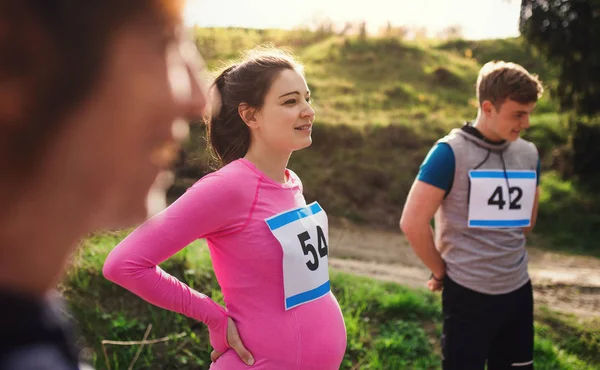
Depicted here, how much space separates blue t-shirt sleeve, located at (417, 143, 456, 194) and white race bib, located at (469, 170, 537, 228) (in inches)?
4.5

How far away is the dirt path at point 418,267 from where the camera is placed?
275 inches

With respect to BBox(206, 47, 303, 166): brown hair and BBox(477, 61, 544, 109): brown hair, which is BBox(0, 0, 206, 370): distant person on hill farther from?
BBox(477, 61, 544, 109): brown hair

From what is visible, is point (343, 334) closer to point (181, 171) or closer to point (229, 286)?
point (229, 286)

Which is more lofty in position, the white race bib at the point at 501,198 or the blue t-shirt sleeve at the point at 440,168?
the blue t-shirt sleeve at the point at 440,168

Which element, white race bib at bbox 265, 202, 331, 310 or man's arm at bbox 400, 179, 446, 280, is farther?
man's arm at bbox 400, 179, 446, 280

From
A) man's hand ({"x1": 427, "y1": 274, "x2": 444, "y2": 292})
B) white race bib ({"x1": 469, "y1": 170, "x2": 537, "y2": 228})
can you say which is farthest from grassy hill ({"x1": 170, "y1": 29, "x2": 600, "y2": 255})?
white race bib ({"x1": 469, "y1": 170, "x2": 537, "y2": 228})

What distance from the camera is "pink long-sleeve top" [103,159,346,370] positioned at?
2127 millimetres

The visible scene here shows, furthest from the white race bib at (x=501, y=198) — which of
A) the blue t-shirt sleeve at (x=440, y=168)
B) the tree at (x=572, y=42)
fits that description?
the tree at (x=572, y=42)

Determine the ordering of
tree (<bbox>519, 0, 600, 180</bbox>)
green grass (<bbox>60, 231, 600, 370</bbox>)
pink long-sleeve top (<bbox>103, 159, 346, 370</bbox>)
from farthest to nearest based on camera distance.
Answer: tree (<bbox>519, 0, 600, 180</bbox>)
green grass (<bbox>60, 231, 600, 370</bbox>)
pink long-sleeve top (<bbox>103, 159, 346, 370</bbox>)

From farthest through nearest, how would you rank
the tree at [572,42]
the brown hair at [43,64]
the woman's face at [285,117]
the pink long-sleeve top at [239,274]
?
the tree at [572,42] → the woman's face at [285,117] → the pink long-sleeve top at [239,274] → the brown hair at [43,64]

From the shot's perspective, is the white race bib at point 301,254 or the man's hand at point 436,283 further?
the man's hand at point 436,283

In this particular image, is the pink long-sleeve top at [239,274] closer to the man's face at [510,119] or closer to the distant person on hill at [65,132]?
the man's face at [510,119]

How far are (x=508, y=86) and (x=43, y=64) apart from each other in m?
2.88

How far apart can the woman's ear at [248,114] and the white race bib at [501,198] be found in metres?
1.19
